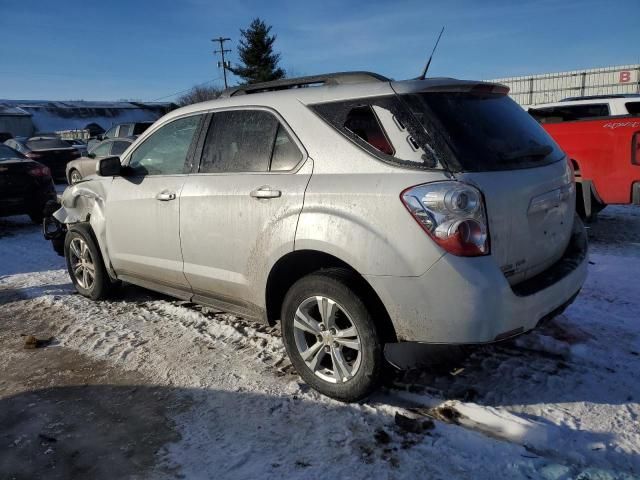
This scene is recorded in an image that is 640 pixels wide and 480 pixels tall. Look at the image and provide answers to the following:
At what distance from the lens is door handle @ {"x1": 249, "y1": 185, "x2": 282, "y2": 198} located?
3.18 metres

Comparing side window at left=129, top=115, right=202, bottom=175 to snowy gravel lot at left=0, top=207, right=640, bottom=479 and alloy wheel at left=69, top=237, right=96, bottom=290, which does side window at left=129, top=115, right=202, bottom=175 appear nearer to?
alloy wheel at left=69, top=237, right=96, bottom=290

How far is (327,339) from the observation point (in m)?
3.04

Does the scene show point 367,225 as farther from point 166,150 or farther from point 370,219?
point 166,150

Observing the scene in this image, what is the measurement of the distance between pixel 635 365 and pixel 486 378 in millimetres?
939

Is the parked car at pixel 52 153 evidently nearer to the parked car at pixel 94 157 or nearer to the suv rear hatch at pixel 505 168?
the parked car at pixel 94 157

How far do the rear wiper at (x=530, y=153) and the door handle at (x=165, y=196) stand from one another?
234 centimetres

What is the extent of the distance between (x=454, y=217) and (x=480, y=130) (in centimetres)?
64

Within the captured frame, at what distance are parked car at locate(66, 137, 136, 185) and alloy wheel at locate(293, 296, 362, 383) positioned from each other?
1201 cm

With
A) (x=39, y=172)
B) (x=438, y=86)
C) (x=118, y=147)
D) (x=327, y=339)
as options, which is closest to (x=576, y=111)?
(x=438, y=86)

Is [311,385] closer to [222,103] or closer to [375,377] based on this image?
[375,377]

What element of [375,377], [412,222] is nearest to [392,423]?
[375,377]

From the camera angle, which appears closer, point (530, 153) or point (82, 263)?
point (530, 153)

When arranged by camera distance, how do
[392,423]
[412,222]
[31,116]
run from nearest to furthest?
1. [412,222]
2. [392,423]
3. [31,116]

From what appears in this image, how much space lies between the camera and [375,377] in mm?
2852
